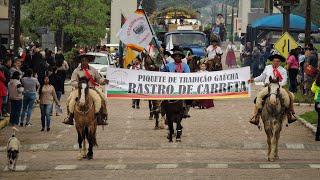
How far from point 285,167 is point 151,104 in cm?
1218

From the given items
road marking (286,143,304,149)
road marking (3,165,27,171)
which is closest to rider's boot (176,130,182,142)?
road marking (286,143,304,149)

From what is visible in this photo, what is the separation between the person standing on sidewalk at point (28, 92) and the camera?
31859 millimetres

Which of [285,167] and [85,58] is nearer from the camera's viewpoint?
[285,167]

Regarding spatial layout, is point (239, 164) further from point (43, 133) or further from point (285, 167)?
point (43, 133)

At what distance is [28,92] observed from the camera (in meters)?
32.0

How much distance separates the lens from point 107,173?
806 inches

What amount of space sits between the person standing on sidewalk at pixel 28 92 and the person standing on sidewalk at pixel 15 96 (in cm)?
20

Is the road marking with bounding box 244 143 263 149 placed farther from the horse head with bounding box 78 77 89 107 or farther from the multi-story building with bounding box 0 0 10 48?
the multi-story building with bounding box 0 0 10 48

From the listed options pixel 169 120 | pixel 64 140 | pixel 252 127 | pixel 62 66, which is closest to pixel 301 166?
pixel 169 120

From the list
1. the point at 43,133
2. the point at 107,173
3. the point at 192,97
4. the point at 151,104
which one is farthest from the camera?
the point at 151,104

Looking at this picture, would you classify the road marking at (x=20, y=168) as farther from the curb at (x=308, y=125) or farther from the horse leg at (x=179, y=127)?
the curb at (x=308, y=125)

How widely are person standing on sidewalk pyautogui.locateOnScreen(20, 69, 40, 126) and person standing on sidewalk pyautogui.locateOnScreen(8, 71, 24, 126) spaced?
200mm

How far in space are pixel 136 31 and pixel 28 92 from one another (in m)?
6.92

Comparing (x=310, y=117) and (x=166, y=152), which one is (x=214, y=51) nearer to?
(x=310, y=117)
